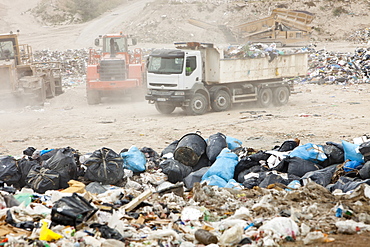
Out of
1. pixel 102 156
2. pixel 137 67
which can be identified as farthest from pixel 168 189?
pixel 137 67

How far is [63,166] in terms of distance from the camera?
7691mm

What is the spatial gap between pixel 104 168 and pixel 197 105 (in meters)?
8.69

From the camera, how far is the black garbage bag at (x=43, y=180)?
7.38 metres

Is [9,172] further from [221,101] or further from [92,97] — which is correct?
[92,97]

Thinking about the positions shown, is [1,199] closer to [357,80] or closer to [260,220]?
[260,220]

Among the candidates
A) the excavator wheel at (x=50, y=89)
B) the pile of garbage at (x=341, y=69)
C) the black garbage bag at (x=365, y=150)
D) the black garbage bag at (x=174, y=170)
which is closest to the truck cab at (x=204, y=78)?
the pile of garbage at (x=341, y=69)

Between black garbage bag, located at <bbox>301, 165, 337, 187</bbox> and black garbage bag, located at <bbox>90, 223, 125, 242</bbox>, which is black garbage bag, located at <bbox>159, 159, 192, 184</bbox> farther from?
black garbage bag, located at <bbox>90, 223, 125, 242</bbox>

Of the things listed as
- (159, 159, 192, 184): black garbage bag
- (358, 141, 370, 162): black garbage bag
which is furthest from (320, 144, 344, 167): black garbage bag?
(159, 159, 192, 184): black garbage bag

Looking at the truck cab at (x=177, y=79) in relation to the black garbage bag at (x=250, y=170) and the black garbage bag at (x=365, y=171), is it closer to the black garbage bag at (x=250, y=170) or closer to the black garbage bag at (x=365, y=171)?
the black garbage bag at (x=250, y=170)

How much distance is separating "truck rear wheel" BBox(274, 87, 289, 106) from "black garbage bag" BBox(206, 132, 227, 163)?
9.15m

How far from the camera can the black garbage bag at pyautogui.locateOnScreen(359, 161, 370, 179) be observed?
6.84m

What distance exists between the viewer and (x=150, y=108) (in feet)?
58.9

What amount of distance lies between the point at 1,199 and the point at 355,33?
36.4m

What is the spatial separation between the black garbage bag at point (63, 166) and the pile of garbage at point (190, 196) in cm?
2
